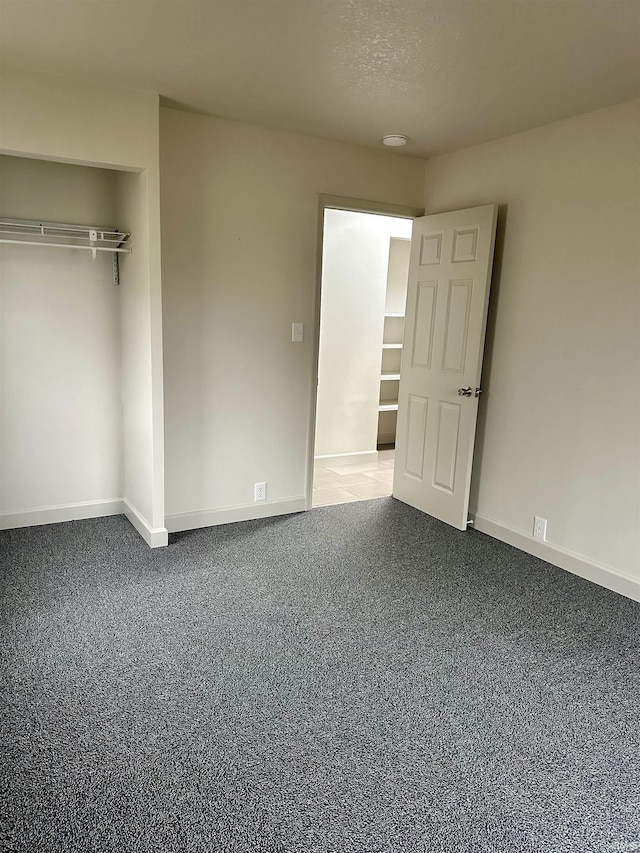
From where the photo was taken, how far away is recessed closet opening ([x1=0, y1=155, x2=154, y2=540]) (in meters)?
3.58

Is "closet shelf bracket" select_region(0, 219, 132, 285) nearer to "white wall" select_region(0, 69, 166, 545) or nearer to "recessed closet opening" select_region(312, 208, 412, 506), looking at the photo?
"white wall" select_region(0, 69, 166, 545)

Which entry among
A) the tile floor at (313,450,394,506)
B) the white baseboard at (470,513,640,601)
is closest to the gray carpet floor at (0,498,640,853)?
the white baseboard at (470,513,640,601)

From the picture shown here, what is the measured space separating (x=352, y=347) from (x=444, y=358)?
1.67 metres

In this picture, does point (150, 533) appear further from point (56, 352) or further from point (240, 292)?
point (240, 292)

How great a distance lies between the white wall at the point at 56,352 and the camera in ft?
11.8

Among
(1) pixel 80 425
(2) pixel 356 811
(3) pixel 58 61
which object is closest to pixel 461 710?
(2) pixel 356 811

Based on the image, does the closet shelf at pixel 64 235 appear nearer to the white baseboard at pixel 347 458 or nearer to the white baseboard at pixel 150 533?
the white baseboard at pixel 150 533

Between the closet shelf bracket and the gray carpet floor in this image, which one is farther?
the closet shelf bracket

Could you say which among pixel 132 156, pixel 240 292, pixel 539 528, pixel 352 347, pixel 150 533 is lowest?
pixel 150 533

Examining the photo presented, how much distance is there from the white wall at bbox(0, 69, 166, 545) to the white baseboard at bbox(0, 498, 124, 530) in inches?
13.2

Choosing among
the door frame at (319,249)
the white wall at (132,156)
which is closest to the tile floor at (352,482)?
the door frame at (319,249)

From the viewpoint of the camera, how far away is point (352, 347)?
574 centimetres

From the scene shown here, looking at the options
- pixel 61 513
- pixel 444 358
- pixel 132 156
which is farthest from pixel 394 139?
pixel 61 513

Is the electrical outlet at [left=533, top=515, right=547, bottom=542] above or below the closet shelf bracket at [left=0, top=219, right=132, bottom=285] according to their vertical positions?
below
